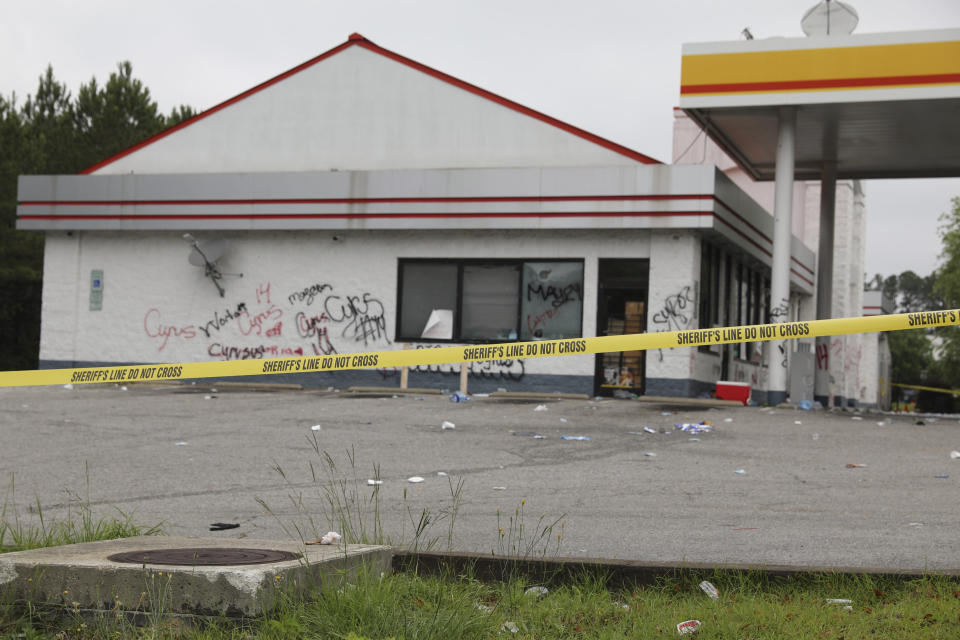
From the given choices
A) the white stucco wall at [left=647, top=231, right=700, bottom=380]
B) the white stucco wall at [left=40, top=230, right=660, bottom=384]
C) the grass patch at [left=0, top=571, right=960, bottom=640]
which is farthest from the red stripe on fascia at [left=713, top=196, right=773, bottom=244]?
the grass patch at [left=0, top=571, right=960, bottom=640]

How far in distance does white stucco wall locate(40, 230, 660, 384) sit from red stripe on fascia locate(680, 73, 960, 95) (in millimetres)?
3221

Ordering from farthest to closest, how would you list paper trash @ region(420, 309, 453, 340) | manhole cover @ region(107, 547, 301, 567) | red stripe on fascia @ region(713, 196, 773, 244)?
paper trash @ region(420, 309, 453, 340) < red stripe on fascia @ region(713, 196, 773, 244) < manhole cover @ region(107, 547, 301, 567)

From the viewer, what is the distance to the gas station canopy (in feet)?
55.5

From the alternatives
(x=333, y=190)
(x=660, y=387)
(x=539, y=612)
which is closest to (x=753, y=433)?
(x=660, y=387)

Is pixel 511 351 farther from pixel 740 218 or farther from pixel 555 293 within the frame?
pixel 740 218

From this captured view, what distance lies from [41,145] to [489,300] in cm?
2092

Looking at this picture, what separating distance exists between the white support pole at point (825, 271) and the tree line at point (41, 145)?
23.5 metres

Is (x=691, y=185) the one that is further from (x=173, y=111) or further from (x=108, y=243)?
(x=173, y=111)

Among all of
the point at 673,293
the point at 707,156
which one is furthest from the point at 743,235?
the point at 707,156

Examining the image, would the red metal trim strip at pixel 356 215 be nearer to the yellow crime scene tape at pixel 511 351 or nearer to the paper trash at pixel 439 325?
the paper trash at pixel 439 325

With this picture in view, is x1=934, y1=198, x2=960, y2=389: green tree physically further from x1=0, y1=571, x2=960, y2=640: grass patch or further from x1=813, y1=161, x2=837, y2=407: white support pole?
x1=0, y1=571, x2=960, y2=640: grass patch

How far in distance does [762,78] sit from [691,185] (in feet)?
7.94

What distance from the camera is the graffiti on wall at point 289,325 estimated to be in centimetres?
2175

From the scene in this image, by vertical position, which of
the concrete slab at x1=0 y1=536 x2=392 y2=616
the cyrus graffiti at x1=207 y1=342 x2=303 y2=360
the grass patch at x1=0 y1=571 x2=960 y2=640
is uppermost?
the cyrus graffiti at x1=207 y1=342 x2=303 y2=360
